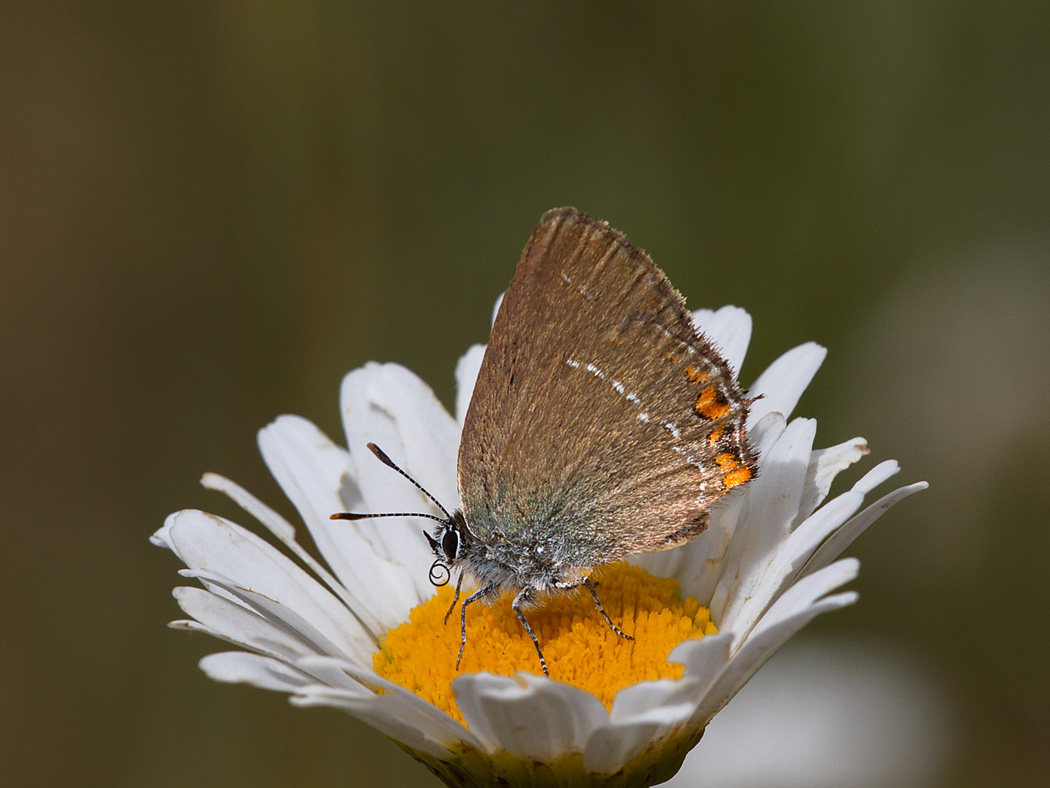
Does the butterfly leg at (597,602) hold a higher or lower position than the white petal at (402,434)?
lower

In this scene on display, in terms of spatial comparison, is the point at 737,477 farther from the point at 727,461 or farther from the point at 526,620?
the point at 526,620

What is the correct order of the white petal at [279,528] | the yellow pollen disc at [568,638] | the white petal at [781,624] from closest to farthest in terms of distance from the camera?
the white petal at [781,624] < the yellow pollen disc at [568,638] < the white petal at [279,528]

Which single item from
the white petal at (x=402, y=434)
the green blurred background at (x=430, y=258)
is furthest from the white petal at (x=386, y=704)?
the green blurred background at (x=430, y=258)

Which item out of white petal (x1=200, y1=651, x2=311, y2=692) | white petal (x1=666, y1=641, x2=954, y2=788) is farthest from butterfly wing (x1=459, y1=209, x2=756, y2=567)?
white petal (x1=666, y1=641, x2=954, y2=788)

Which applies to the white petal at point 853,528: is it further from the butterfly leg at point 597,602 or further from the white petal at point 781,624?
the butterfly leg at point 597,602

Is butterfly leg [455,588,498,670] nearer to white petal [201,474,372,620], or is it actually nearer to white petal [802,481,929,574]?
white petal [201,474,372,620]

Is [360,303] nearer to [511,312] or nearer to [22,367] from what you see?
[511,312]

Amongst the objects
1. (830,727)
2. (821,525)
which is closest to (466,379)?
(821,525)
